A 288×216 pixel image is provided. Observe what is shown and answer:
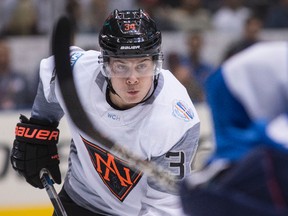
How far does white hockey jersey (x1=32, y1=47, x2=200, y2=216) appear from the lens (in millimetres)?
2672

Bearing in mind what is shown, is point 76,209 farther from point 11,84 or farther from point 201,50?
point 201,50

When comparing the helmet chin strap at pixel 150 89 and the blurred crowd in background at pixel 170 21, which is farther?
the blurred crowd in background at pixel 170 21

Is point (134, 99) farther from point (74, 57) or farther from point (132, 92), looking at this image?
point (74, 57)

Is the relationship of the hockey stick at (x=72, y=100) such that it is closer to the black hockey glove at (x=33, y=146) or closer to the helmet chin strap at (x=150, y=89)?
the helmet chin strap at (x=150, y=89)

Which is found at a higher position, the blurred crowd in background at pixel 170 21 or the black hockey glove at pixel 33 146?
the black hockey glove at pixel 33 146

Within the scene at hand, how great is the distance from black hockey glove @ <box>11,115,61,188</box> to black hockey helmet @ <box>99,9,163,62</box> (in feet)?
1.45

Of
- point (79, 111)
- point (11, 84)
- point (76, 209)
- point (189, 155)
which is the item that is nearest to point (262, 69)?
point (79, 111)

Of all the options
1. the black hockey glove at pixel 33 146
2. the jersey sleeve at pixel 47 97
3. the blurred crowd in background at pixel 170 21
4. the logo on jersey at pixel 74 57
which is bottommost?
the blurred crowd in background at pixel 170 21

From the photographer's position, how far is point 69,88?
2021mm

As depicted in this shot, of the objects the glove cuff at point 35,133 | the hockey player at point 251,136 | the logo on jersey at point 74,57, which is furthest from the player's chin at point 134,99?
the hockey player at point 251,136

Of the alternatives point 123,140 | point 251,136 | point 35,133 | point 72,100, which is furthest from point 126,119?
point 251,136

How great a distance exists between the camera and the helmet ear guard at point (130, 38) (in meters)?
2.75

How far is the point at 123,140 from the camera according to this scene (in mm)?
2764

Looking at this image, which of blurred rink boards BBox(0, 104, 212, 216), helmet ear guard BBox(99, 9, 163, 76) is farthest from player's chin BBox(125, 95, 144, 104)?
blurred rink boards BBox(0, 104, 212, 216)
